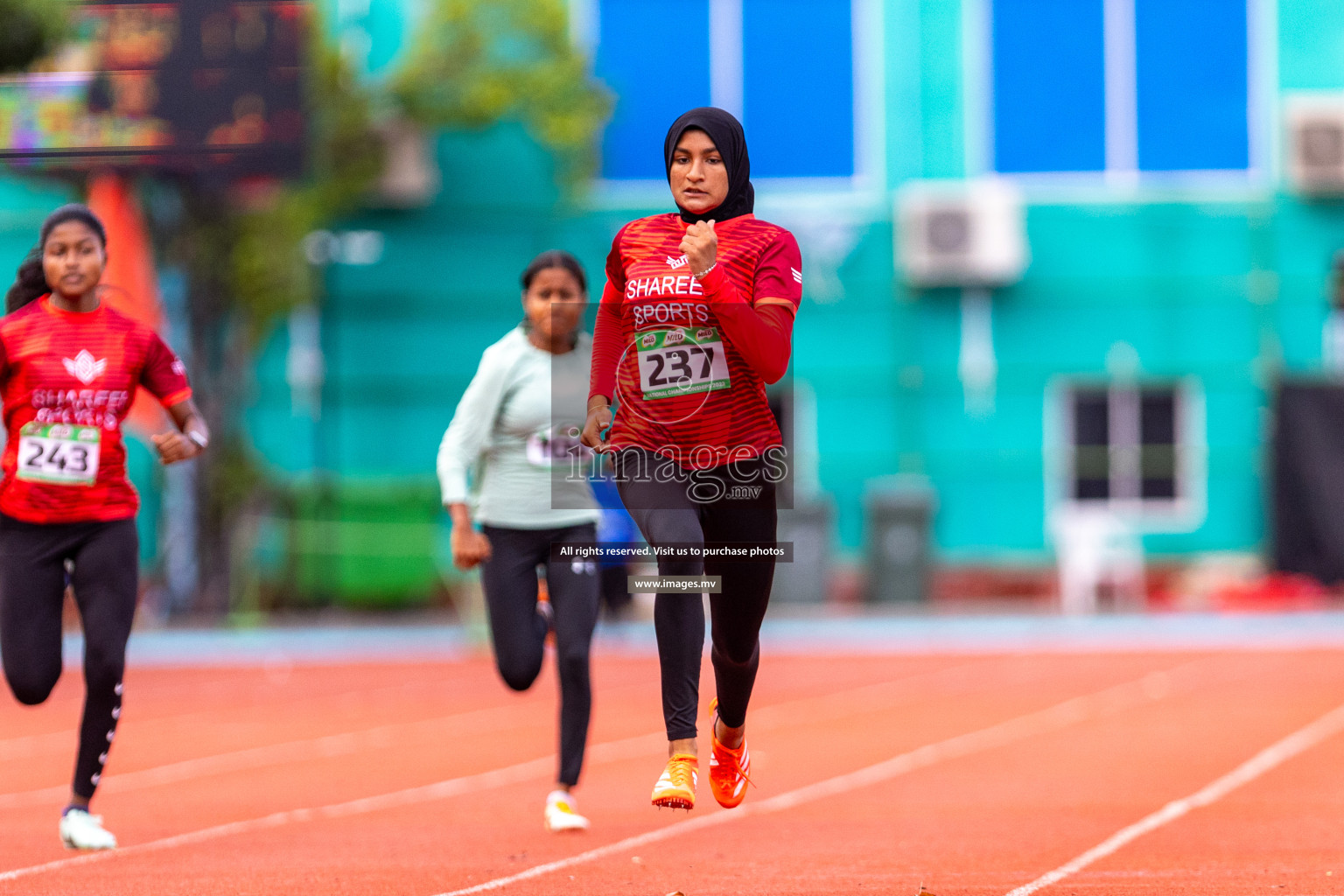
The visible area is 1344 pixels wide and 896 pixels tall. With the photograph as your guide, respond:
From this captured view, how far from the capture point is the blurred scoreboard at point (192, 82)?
14.2m

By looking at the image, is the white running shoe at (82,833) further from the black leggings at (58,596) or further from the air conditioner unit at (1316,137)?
the air conditioner unit at (1316,137)

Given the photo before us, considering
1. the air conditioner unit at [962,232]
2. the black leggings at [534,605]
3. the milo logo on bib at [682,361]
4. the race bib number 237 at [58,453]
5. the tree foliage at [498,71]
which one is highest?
the tree foliage at [498,71]

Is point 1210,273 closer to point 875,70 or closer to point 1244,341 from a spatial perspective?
point 1244,341

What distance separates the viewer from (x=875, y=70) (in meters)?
23.5

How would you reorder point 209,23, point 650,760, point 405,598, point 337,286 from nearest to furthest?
point 650,760, point 209,23, point 405,598, point 337,286

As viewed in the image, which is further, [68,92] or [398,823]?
[68,92]

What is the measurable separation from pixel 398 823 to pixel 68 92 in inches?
279

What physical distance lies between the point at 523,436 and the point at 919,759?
3.82 m

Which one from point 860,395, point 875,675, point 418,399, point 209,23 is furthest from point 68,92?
→ point 860,395

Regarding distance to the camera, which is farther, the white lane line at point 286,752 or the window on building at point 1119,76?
the window on building at point 1119,76

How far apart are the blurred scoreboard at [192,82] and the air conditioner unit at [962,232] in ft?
31.9

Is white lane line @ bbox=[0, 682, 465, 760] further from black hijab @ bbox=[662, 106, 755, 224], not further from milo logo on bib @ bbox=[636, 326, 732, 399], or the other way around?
black hijab @ bbox=[662, 106, 755, 224]

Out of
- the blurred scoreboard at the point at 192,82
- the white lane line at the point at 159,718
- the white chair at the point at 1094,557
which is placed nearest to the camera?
the white lane line at the point at 159,718

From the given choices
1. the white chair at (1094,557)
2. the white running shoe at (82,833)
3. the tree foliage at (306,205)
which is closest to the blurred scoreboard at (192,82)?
the tree foliage at (306,205)
